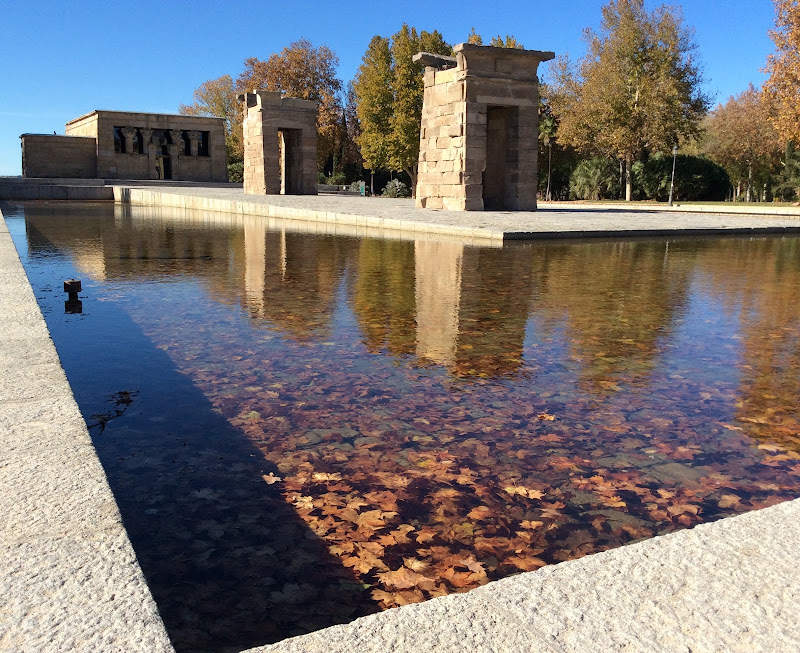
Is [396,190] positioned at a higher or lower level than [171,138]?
lower

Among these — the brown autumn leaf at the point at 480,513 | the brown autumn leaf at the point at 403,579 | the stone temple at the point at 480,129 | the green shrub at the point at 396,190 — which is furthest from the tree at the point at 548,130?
the brown autumn leaf at the point at 403,579

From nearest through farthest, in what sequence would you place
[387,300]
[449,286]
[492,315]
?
[492,315]
[387,300]
[449,286]

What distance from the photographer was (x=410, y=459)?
320 centimetres

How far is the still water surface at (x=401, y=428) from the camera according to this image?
2.38 m

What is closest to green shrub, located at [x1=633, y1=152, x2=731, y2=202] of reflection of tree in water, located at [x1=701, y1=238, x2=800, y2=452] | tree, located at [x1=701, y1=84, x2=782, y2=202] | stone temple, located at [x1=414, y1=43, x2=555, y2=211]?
tree, located at [x1=701, y1=84, x2=782, y2=202]

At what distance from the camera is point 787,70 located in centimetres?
2970

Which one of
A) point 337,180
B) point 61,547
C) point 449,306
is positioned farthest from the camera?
point 337,180

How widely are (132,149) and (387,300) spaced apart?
43688 mm

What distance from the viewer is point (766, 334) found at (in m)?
5.88

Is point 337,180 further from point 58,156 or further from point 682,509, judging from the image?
point 682,509

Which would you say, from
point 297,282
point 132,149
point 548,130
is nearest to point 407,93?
point 548,130

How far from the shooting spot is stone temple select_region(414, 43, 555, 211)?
20781 millimetres

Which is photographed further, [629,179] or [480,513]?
[629,179]

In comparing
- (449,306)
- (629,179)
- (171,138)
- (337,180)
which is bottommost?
(449,306)
